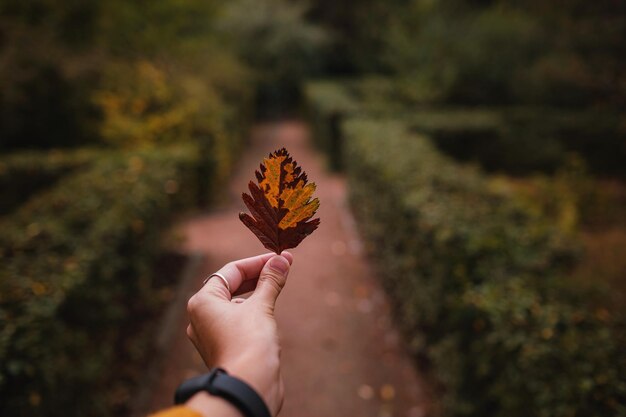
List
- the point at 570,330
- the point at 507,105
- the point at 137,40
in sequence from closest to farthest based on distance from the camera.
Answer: the point at 570,330, the point at 137,40, the point at 507,105

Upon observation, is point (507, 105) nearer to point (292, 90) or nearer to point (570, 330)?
point (292, 90)

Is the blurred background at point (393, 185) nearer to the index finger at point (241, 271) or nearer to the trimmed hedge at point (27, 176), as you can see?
the trimmed hedge at point (27, 176)

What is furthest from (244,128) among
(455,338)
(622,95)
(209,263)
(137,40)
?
(455,338)

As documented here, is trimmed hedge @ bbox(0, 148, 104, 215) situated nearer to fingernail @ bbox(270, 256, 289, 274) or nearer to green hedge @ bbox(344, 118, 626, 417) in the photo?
green hedge @ bbox(344, 118, 626, 417)

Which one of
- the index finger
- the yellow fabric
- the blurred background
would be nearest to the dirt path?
the blurred background

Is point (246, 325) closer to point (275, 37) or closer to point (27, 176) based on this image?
point (27, 176)

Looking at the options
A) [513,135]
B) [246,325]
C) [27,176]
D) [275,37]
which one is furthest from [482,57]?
[246,325]

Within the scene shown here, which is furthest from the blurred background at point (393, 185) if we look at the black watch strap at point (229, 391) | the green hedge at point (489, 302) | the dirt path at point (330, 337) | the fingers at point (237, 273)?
the black watch strap at point (229, 391)
